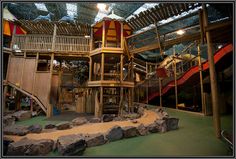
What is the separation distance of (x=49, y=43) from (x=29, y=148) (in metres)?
9.24

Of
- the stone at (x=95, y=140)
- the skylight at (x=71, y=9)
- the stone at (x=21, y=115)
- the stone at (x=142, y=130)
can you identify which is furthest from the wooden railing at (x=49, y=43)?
the skylight at (x=71, y=9)

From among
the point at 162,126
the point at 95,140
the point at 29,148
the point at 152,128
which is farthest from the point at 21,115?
the point at 162,126

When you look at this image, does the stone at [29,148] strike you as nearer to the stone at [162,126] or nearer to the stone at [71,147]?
the stone at [71,147]

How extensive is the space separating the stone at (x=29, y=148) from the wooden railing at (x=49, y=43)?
825 cm

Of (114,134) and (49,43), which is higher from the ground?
(49,43)

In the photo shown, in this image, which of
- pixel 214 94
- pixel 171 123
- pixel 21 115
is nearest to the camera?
pixel 214 94

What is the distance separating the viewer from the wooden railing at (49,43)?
36.6 feet

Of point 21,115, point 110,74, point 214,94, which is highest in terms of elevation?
point 110,74

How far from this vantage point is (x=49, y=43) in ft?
37.1

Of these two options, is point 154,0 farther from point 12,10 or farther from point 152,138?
point 12,10

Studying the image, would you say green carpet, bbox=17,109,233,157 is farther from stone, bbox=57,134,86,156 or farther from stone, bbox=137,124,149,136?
stone, bbox=137,124,149,136

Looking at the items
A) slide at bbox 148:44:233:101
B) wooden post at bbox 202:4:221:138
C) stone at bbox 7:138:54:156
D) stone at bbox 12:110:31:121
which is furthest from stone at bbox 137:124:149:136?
stone at bbox 12:110:31:121

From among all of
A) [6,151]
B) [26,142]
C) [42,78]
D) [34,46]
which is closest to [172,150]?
[26,142]

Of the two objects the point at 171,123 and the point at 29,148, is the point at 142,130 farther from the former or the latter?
the point at 29,148
